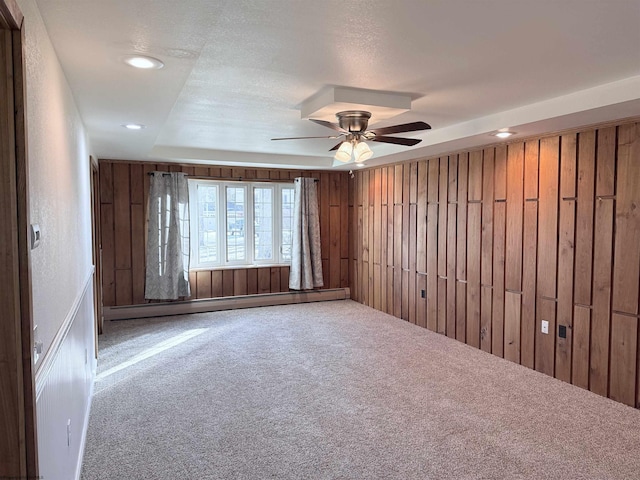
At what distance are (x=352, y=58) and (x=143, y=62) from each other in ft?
3.74

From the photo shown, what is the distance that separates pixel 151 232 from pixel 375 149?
11.1ft

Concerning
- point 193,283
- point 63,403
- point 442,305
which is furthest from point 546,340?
point 193,283

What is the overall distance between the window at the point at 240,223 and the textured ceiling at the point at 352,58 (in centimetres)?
270

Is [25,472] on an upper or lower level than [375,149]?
lower

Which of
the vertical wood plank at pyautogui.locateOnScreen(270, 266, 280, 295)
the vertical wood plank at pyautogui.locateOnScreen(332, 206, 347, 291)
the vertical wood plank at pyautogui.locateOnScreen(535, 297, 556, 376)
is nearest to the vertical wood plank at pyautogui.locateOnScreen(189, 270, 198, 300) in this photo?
the vertical wood plank at pyautogui.locateOnScreen(270, 266, 280, 295)

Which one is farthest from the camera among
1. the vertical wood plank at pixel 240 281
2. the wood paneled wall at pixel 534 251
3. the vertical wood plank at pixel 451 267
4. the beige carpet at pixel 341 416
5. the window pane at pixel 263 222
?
the window pane at pixel 263 222

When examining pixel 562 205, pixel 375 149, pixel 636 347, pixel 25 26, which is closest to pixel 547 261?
pixel 562 205

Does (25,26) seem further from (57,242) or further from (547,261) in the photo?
(547,261)

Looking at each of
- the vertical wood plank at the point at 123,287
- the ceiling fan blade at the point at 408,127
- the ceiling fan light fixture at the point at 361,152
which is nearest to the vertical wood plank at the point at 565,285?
the ceiling fan blade at the point at 408,127

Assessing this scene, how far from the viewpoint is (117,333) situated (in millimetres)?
5523

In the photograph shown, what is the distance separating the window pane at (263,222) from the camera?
23.8ft

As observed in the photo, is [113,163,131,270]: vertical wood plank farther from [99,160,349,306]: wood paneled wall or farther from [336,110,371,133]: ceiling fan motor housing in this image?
[336,110,371,133]: ceiling fan motor housing

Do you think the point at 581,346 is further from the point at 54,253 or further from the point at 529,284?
the point at 54,253

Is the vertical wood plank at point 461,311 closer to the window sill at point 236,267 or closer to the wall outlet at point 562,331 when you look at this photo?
the wall outlet at point 562,331
